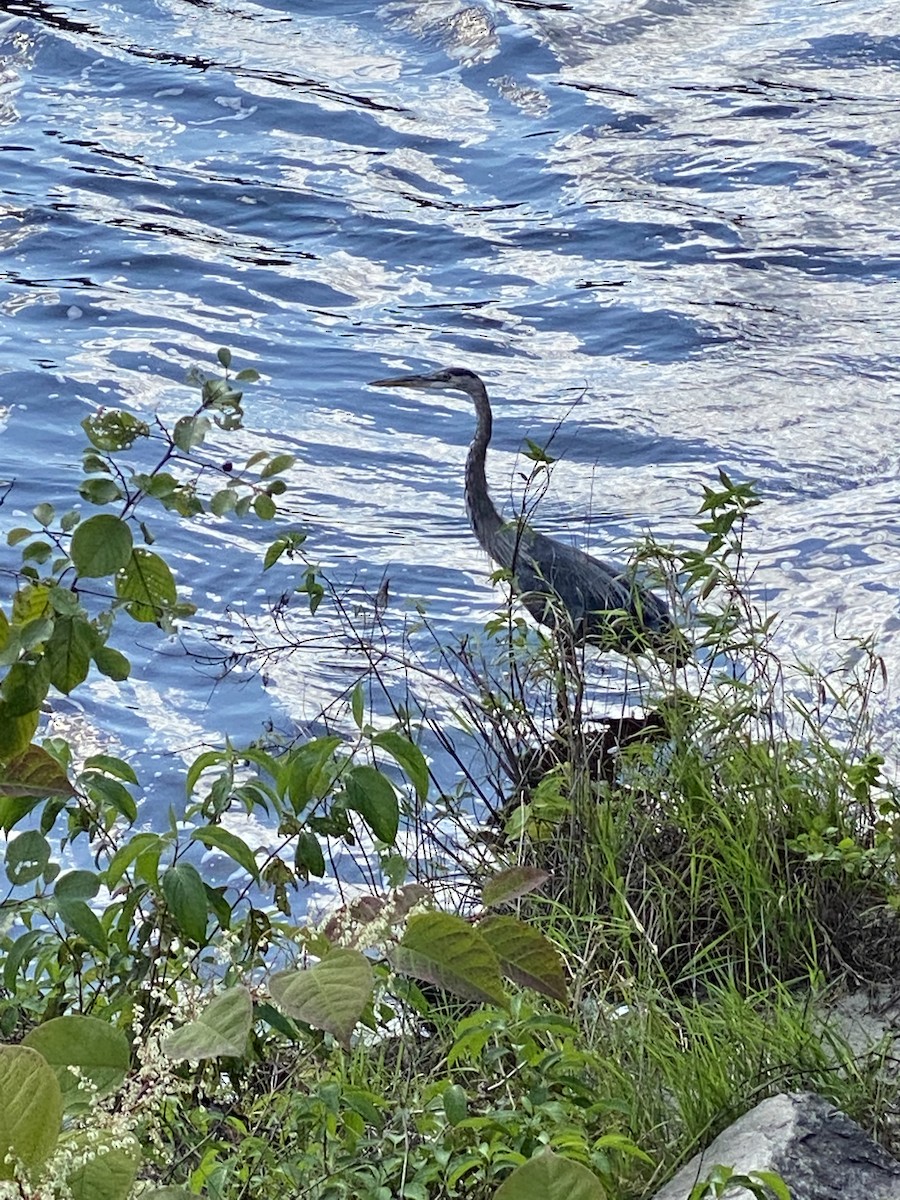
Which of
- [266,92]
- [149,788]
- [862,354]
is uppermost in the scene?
[266,92]

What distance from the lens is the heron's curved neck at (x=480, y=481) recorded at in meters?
7.18

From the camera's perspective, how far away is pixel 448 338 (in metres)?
9.77

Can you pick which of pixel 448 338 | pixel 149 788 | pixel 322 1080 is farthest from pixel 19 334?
pixel 322 1080

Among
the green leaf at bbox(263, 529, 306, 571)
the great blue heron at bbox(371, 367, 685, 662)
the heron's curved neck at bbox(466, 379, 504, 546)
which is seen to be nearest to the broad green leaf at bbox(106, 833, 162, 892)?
the green leaf at bbox(263, 529, 306, 571)

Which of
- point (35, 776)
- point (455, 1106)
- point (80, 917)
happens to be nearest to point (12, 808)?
point (80, 917)

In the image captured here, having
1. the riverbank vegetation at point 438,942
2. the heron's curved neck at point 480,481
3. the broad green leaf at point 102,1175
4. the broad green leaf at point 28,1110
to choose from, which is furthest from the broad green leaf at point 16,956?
the heron's curved neck at point 480,481

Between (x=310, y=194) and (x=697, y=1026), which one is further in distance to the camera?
(x=310, y=194)

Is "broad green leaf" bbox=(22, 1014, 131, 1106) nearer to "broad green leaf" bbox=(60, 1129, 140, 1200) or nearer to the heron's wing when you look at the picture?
"broad green leaf" bbox=(60, 1129, 140, 1200)

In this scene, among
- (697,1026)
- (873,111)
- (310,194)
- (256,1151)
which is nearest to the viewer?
(256,1151)

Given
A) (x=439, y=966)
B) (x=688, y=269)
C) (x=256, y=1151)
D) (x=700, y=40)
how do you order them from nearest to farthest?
(x=439, y=966), (x=256, y=1151), (x=688, y=269), (x=700, y=40)

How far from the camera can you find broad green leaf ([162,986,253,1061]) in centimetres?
163

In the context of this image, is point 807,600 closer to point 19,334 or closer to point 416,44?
point 19,334

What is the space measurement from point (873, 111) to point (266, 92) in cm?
462

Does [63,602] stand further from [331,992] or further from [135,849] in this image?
[331,992]
